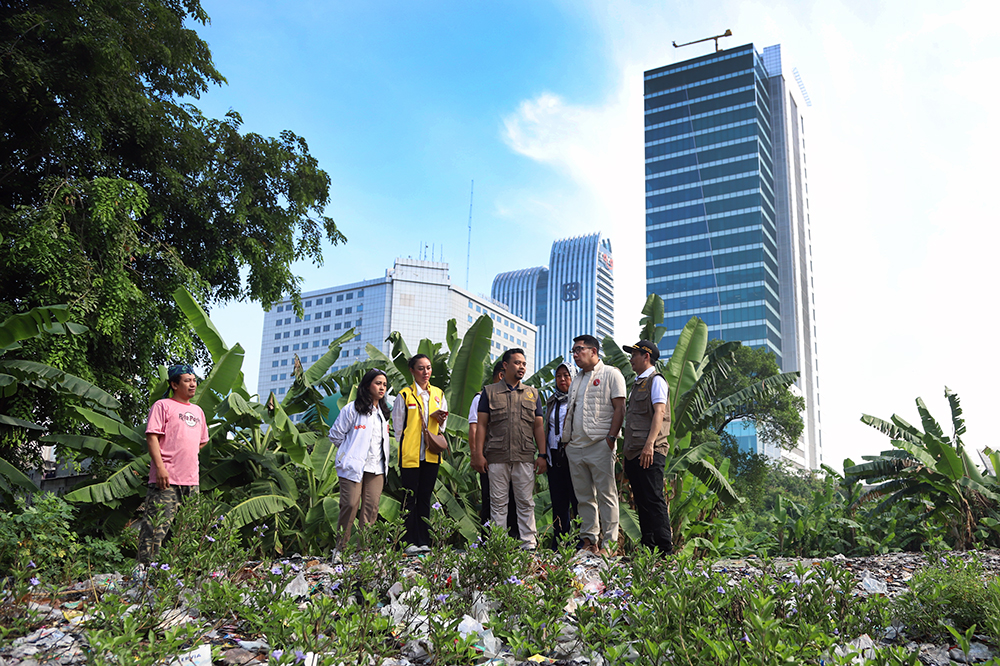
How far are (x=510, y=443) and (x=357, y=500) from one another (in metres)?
1.37

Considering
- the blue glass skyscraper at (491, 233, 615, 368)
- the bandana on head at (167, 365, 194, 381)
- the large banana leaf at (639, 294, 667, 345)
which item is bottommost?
the bandana on head at (167, 365, 194, 381)

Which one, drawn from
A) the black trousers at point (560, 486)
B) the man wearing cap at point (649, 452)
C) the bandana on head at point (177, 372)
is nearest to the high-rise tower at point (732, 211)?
the black trousers at point (560, 486)

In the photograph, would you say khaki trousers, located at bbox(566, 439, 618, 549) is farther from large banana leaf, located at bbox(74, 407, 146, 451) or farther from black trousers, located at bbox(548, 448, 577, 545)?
large banana leaf, located at bbox(74, 407, 146, 451)

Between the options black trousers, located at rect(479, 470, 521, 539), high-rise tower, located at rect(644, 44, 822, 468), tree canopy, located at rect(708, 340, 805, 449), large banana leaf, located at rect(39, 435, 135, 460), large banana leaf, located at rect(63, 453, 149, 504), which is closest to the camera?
large banana leaf, located at rect(63, 453, 149, 504)

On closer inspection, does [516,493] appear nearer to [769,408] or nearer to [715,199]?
[769,408]

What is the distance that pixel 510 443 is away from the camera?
5.67 metres

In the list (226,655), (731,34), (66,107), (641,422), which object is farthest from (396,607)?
(731,34)

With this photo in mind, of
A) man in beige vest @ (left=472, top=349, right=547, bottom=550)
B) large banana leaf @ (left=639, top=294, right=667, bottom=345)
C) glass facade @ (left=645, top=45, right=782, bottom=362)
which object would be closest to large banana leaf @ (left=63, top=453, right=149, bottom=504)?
man in beige vest @ (left=472, top=349, right=547, bottom=550)

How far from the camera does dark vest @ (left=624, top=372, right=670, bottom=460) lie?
5.38 m

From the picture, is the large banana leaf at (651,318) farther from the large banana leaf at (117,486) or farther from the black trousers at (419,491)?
the large banana leaf at (117,486)

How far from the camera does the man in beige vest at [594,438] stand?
547cm

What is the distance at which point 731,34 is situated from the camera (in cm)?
11306

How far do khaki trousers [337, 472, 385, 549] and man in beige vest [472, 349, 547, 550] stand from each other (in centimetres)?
90

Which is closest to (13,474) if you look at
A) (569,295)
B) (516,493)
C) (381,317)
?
(516,493)
